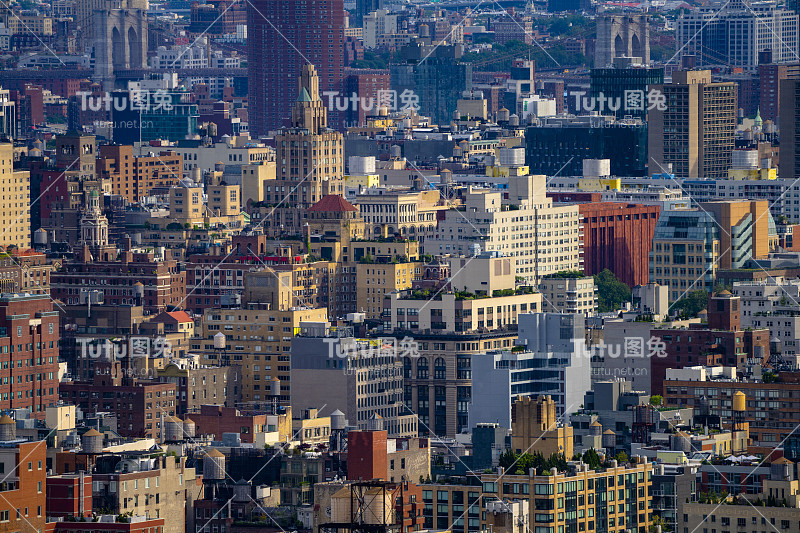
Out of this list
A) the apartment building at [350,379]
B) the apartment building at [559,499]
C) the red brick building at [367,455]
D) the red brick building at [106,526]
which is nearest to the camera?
the red brick building at [106,526]

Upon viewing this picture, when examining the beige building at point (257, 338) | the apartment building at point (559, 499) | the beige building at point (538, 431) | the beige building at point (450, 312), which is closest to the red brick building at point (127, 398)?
the beige building at point (257, 338)

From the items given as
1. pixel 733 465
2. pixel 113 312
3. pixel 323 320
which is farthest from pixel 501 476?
pixel 113 312

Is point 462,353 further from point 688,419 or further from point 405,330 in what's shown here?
point 688,419

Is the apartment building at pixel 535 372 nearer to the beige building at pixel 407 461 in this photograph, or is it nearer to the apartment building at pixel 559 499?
the beige building at pixel 407 461

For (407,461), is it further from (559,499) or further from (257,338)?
(257,338)

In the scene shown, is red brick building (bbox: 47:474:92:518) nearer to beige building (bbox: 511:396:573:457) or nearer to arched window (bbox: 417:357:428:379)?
beige building (bbox: 511:396:573:457)
